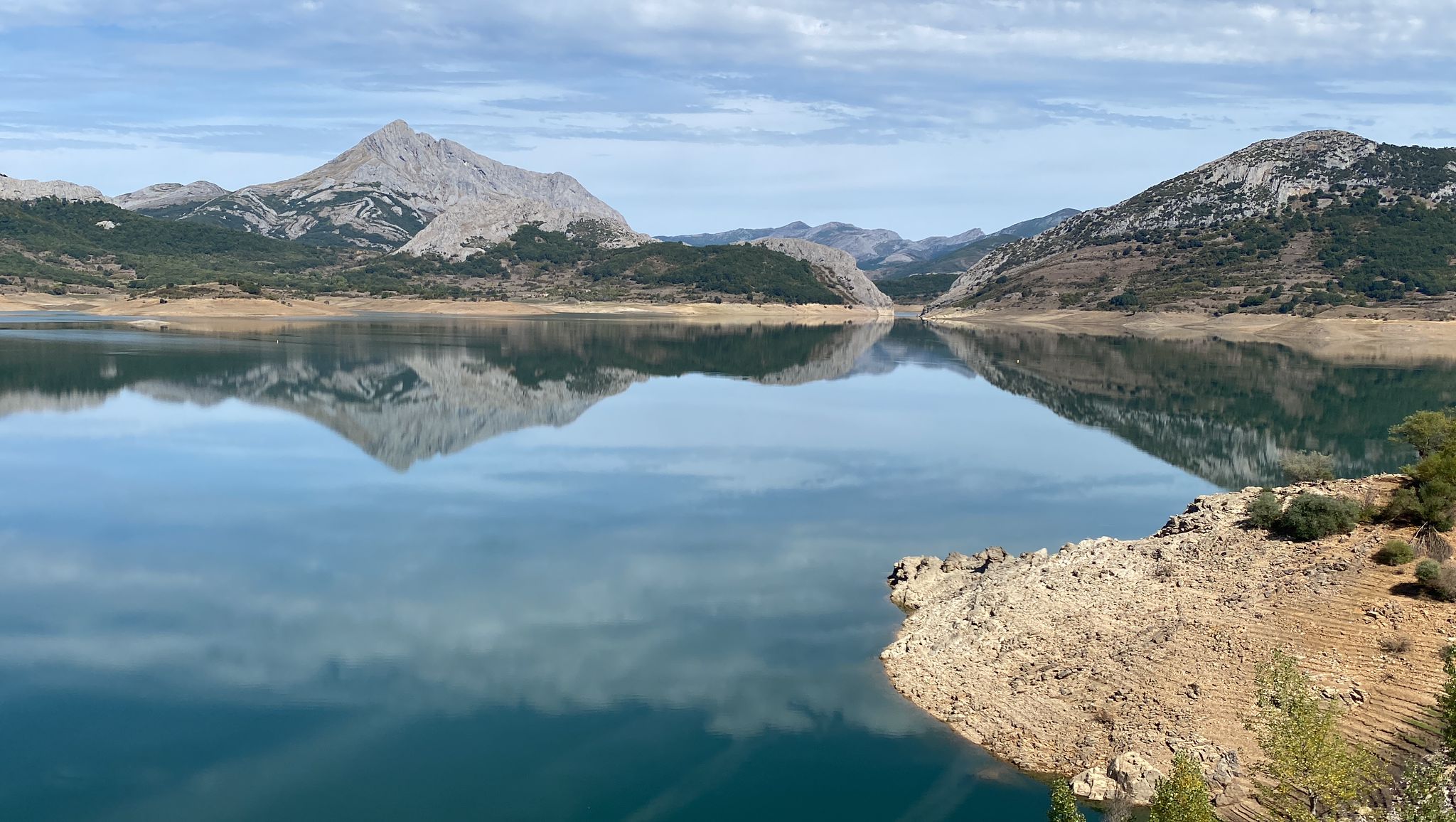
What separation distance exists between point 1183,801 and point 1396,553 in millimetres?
12655

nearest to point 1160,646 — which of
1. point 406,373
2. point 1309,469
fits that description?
point 1309,469

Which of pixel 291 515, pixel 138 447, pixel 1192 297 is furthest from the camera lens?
pixel 1192 297

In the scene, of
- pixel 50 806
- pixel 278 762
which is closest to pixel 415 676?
pixel 278 762

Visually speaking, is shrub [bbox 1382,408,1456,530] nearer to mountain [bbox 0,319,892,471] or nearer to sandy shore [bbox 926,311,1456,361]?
mountain [bbox 0,319,892,471]

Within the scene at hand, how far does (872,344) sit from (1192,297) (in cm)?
5803

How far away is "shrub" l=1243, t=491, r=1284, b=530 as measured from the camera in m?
26.3

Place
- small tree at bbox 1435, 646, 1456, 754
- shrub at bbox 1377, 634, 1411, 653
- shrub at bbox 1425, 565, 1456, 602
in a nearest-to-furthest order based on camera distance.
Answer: small tree at bbox 1435, 646, 1456, 754
shrub at bbox 1377, 634, 1411, 653
shrub at bbox 1425, 565, 1456, 602

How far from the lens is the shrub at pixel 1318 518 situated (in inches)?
978

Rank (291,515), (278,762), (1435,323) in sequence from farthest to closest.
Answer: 1. (1435,323)
2. (291,515)
3. (278,762)

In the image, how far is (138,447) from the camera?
45906 mm

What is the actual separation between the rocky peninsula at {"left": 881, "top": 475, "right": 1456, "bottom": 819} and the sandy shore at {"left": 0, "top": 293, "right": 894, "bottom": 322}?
5507 inches

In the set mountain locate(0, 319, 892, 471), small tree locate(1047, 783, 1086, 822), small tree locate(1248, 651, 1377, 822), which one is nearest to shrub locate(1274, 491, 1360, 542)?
small tree locate(1248, 651, 1377, 822)

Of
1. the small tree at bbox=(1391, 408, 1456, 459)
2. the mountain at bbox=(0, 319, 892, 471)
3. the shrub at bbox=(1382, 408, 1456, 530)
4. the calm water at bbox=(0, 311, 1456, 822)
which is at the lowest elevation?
the calm water at bbox=(0, 311, 1456, 822)

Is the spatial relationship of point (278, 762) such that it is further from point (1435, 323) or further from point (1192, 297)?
point (1192, 297)
